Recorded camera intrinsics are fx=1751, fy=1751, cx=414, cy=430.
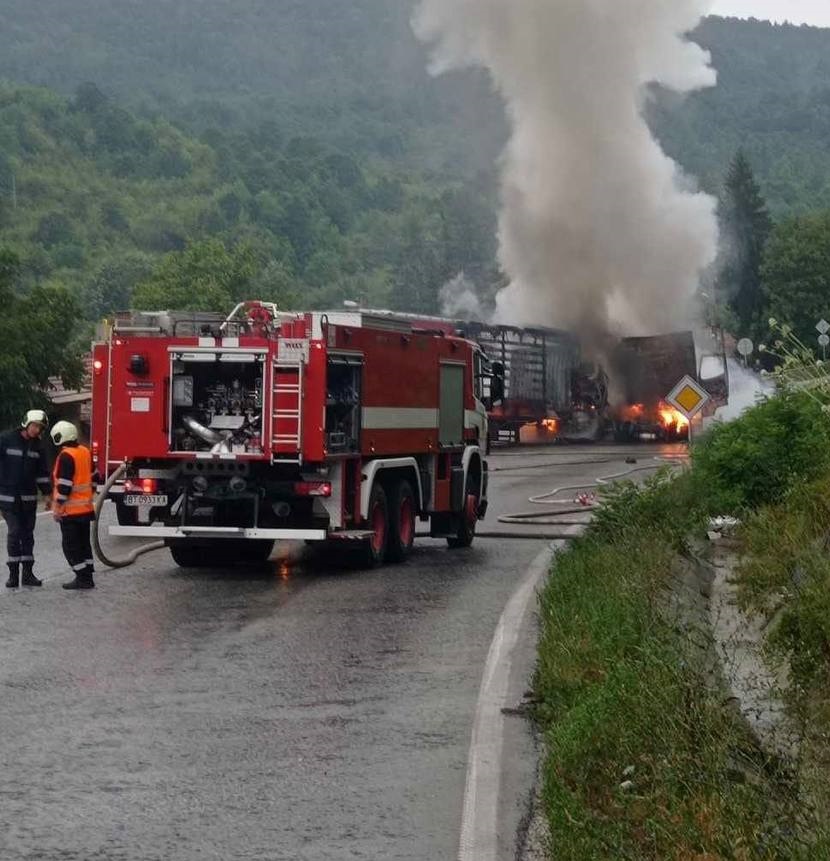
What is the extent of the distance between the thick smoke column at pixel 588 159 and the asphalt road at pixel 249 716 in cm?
3285

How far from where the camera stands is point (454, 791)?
7590 millimetres

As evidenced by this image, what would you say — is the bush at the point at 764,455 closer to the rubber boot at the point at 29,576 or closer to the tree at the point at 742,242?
the rubber boot at the point at 29,576

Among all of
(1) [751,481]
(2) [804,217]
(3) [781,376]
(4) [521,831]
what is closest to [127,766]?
(4) [521,831]

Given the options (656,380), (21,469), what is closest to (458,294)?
(656,380)

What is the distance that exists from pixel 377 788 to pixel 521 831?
96cm

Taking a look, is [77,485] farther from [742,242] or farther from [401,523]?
[742,242]

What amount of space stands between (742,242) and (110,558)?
98896mm

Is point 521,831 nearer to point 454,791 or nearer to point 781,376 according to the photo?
point 454,791

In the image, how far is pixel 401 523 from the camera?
1766cm

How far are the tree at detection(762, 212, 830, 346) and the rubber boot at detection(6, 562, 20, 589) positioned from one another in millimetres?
84022

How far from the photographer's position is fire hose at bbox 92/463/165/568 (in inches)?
621

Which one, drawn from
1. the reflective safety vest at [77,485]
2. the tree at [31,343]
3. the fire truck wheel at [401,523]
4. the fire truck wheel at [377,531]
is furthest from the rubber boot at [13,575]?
the tree at [31,343]

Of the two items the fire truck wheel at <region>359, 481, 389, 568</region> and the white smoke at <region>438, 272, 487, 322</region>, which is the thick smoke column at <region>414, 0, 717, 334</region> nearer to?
the fire truck wheel at <region>359, 481, 389, 568</region>

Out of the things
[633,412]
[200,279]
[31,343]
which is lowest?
[633,412]
